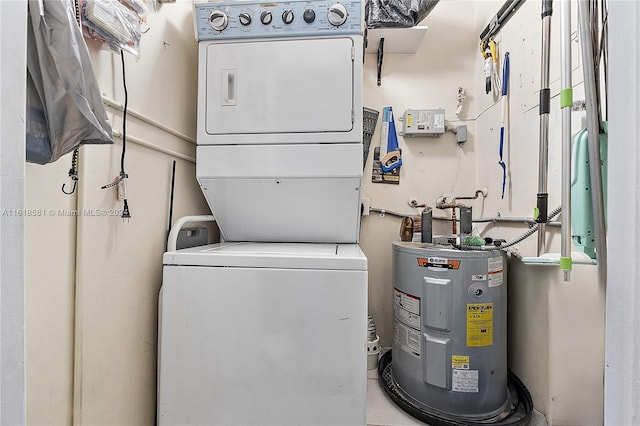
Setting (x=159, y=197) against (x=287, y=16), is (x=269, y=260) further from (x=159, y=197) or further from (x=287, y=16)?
(x=287, y=16)

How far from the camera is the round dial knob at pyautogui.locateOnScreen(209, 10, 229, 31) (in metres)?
1.16

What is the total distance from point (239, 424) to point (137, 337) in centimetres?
49

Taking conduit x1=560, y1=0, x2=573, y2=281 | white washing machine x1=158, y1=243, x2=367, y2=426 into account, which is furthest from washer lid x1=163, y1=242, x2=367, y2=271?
conduit x1=560, y1=0, x2=573, y2=281

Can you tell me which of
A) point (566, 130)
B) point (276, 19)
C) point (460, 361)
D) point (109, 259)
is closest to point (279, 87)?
point (276, 19)

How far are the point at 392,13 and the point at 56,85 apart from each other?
1.70 m

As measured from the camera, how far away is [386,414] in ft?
4.09

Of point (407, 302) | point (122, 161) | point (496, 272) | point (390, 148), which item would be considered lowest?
point (407, 302)

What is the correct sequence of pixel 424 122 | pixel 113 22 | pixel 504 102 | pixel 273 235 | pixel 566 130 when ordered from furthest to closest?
pixel 424 122
pixel 504 102
pixel 273 235
pixel 566 130
pixel 113 22

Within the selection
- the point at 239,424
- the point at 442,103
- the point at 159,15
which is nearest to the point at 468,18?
the point at 442,103

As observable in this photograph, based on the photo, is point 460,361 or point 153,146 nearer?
point 153,146

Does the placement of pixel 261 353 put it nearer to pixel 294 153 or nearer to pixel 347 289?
pixel 347 289

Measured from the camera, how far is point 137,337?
100cm

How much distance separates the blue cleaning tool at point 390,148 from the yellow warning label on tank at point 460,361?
1138 mm

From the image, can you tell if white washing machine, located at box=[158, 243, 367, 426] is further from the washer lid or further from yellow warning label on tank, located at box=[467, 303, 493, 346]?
yellow warning label on tank, located at box=[467, 303, 493, 346]
